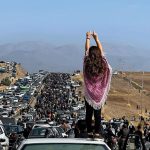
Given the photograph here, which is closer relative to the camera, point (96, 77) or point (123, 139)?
point (96, 77)

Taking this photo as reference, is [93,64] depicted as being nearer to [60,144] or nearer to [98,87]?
[98,87]

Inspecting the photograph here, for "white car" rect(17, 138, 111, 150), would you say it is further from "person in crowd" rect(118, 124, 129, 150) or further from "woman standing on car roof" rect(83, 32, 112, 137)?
"person in crowd" rect(118, 124, 129, 150)

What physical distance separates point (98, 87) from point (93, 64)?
0.93ft

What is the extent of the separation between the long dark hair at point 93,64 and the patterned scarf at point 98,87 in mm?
42

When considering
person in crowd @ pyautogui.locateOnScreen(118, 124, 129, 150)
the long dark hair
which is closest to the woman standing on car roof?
the long dark hair

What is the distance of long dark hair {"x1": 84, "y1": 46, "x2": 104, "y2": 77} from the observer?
8719 mm

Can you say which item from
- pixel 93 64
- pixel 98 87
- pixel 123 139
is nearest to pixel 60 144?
pixel 98 87

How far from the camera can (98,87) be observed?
28.6 feet

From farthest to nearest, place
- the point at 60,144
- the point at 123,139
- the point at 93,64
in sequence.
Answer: the point at 123,139
the point at 93,64
the point at 60,144

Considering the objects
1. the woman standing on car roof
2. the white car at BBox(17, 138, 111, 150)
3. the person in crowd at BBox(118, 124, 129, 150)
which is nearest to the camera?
the white car at BBox(17, 138, 111, 150)

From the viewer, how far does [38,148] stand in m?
7.44

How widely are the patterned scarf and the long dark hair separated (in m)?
0.04

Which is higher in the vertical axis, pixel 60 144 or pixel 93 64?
pixel 93 64

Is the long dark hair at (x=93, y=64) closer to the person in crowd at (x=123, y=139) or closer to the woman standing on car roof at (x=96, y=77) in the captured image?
the woman standing on car roof at (x=96, y=77)
